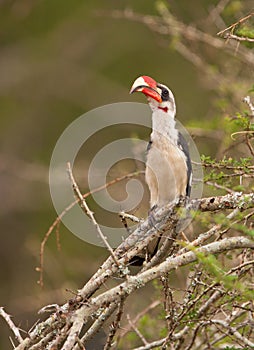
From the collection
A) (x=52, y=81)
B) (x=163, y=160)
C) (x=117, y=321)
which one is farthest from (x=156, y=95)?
(x=52, y=81)

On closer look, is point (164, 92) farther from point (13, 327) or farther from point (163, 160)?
point (13, 327)

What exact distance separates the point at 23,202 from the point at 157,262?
21.5ft

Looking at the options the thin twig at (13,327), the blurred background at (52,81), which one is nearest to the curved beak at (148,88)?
the thin twig at (13,327)

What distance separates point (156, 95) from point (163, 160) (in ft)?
1.00

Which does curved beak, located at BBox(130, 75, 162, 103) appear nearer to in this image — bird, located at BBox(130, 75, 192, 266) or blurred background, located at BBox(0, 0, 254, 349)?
bird, located at BBox(130, 75, 192, 266)

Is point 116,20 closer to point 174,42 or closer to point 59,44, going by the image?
point 59,44

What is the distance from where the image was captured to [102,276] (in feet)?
9.30

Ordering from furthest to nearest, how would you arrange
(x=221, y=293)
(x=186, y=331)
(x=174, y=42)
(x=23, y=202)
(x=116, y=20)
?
(x=116, y=20), (x=23, y=202), (x=174, y=42), (x=186, y=331), (x=221, y=293)

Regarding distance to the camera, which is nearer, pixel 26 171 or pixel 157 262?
pixel 157 262

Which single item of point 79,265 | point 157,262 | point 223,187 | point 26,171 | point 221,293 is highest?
point 26,171

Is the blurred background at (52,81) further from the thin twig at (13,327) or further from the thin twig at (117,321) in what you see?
the thin twig at (117,321)

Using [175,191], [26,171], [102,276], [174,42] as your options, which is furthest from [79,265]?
[102,276]

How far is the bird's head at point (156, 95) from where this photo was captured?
3769mm

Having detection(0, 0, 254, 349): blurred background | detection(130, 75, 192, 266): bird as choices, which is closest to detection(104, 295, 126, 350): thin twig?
detection(130, 75, 192, 266): bird
